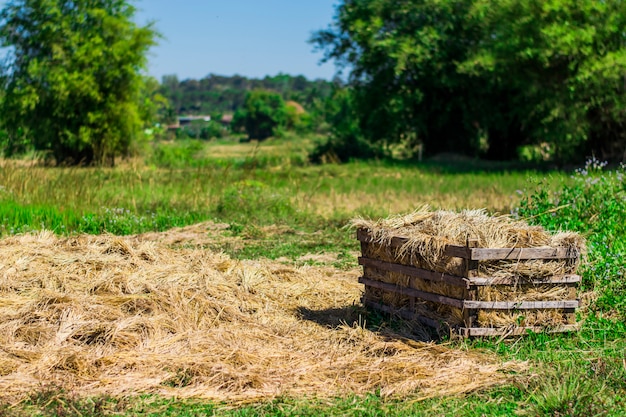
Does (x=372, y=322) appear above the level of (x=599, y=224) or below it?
below

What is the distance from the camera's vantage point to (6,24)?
89.5ft

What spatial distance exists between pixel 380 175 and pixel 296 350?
17238 millimetres

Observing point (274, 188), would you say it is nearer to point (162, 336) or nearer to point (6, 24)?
point (162, 336)

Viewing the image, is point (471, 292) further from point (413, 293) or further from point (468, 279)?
point (413, 293)

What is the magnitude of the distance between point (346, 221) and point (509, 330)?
7.24 metres

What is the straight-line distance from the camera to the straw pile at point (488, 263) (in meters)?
6.14

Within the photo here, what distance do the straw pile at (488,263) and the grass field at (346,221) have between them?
21cm

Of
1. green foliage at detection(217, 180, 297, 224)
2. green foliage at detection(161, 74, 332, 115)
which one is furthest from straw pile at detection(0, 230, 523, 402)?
green foliage at detection(161, 74, 332, 115)

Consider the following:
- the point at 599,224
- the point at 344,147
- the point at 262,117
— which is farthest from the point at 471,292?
the point at 262,117

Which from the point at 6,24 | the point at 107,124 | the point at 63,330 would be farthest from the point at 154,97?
the point at 63,330

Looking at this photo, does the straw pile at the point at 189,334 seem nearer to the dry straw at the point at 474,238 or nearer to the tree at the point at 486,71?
the dry straw at the point at 474,238

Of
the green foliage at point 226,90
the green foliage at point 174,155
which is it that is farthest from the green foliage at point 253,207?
the green foliage at point 226,90

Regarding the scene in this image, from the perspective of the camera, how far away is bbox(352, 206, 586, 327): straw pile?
6.14m

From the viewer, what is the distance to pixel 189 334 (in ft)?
20.4
